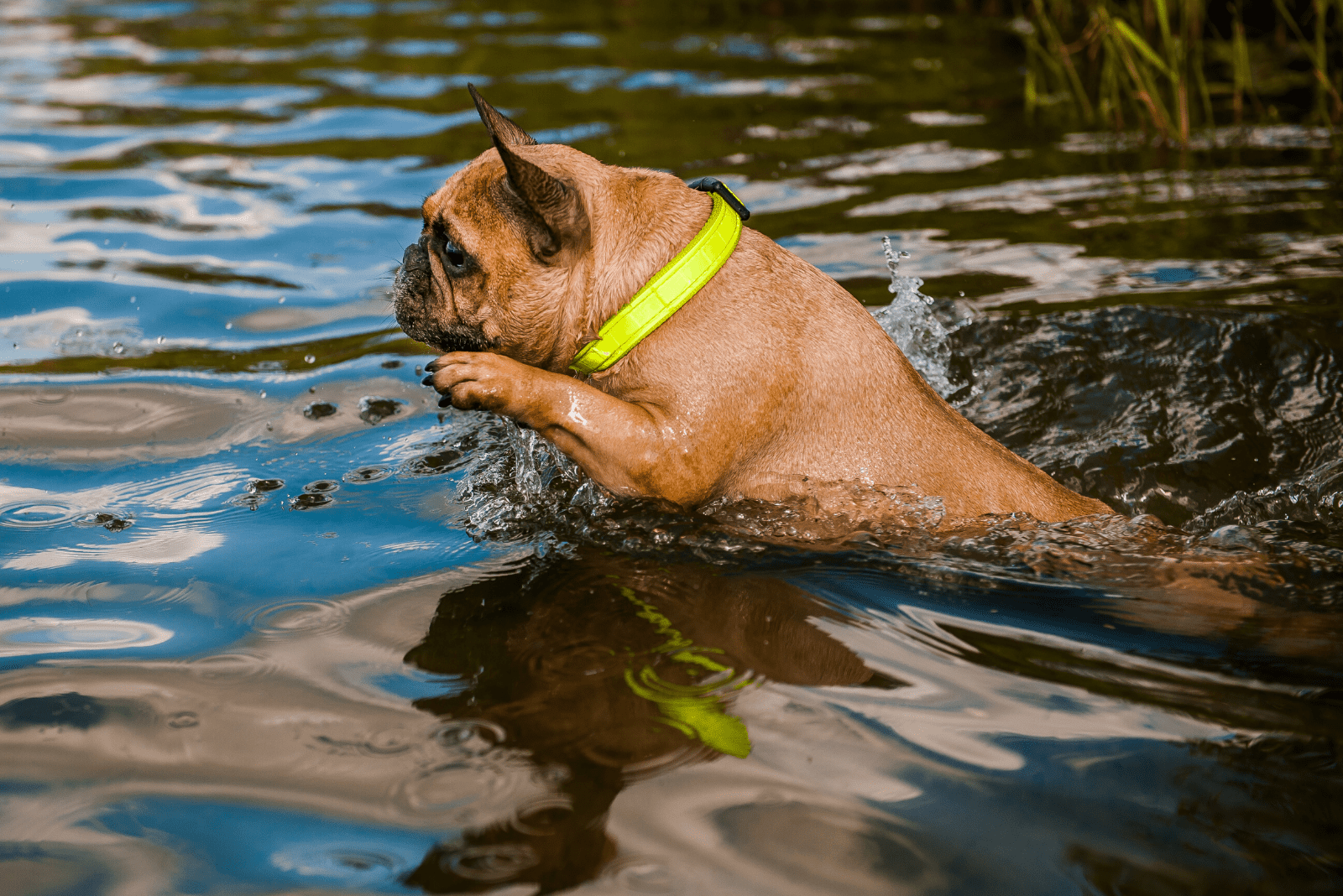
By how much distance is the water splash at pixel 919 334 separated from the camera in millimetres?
6934

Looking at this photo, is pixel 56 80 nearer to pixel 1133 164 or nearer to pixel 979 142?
pixel 979 142

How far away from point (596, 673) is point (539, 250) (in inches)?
75.0

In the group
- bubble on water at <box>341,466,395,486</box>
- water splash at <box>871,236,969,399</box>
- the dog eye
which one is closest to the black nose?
the dog eye

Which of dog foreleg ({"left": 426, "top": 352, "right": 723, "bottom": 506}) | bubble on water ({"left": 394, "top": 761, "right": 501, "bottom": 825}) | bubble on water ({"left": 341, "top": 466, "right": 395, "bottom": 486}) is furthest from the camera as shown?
bubble on water ({"left": 341, "top": 466, "right": 395, "bottom": 486})

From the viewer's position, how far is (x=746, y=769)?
329 cm

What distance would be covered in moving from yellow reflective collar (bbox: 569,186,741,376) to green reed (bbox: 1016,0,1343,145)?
588 cm

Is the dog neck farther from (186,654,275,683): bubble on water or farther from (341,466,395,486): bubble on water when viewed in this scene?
(186,654,275,683): bubble on water

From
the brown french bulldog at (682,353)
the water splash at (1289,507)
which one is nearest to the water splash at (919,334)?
the water splash at (1289,507)

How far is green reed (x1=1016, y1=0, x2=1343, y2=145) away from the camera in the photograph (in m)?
10.0

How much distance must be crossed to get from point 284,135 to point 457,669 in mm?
10084

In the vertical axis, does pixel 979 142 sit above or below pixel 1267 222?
above

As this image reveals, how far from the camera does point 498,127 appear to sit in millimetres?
4777

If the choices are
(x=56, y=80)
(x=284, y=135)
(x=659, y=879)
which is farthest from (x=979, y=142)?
(x=56, y=80)

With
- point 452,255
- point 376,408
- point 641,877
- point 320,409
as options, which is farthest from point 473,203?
point 641,877
